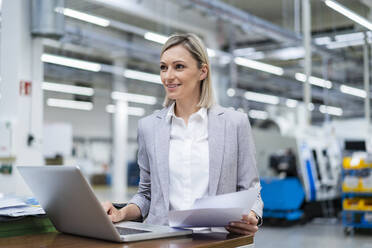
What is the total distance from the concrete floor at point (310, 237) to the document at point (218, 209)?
16.2 feet

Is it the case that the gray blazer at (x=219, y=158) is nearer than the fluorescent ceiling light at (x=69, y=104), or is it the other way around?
the gray blazer at (x=219, y=158)

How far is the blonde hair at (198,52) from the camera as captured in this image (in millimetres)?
1645

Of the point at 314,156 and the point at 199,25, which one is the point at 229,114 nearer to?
the point at 314,156

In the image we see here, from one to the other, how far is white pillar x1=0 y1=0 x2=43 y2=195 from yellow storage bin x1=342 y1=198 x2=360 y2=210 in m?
4.70

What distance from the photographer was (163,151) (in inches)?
65.3

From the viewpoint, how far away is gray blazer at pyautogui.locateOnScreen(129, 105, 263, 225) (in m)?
1.61

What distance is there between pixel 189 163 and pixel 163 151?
0.34 ft

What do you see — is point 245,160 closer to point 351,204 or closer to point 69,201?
point 69,201

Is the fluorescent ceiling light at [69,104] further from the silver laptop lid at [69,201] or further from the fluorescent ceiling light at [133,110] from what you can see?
the silver laptop lid at [69,201]

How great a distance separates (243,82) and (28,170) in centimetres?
1703

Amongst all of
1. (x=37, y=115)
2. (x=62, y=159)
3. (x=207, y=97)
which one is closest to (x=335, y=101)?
(x=62, y=159)

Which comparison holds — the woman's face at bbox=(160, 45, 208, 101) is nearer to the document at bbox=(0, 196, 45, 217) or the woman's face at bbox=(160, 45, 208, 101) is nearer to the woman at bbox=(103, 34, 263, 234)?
the woman at bbox=(103, 34, 263, 234)

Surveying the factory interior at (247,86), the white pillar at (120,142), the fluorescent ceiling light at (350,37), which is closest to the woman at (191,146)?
the factory interior at (247,86)

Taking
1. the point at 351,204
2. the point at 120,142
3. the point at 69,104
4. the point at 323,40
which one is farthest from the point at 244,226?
the point at 69,104
